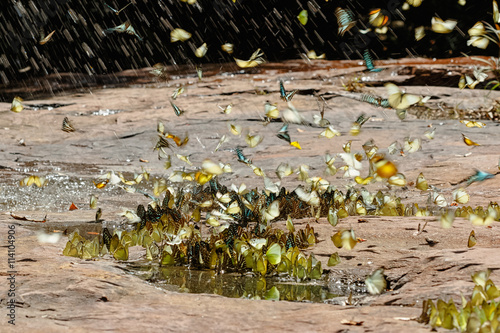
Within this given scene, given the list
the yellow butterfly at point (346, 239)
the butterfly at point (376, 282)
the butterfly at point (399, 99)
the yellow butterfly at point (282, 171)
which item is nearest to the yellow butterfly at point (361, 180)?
the yellow butterfly at point (282, 171)

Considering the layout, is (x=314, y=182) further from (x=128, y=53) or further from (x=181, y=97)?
(x=128, y=53)

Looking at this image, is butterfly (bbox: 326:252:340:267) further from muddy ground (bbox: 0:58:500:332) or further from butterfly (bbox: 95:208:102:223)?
butterfly (bbox: 95:208:102:223)

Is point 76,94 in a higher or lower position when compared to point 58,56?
lower

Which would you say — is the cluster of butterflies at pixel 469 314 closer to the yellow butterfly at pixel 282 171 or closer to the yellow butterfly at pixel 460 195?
the yellow butterfly at pixel 460 195

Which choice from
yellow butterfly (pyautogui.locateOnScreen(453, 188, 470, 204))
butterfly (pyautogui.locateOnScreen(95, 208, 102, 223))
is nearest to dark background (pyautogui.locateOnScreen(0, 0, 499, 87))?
yellow butterfly (pyautogui.locateOnScreen(453, 188, 470, 204))

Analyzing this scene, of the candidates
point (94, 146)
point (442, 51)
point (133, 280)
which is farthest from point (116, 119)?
point (442, 51)
